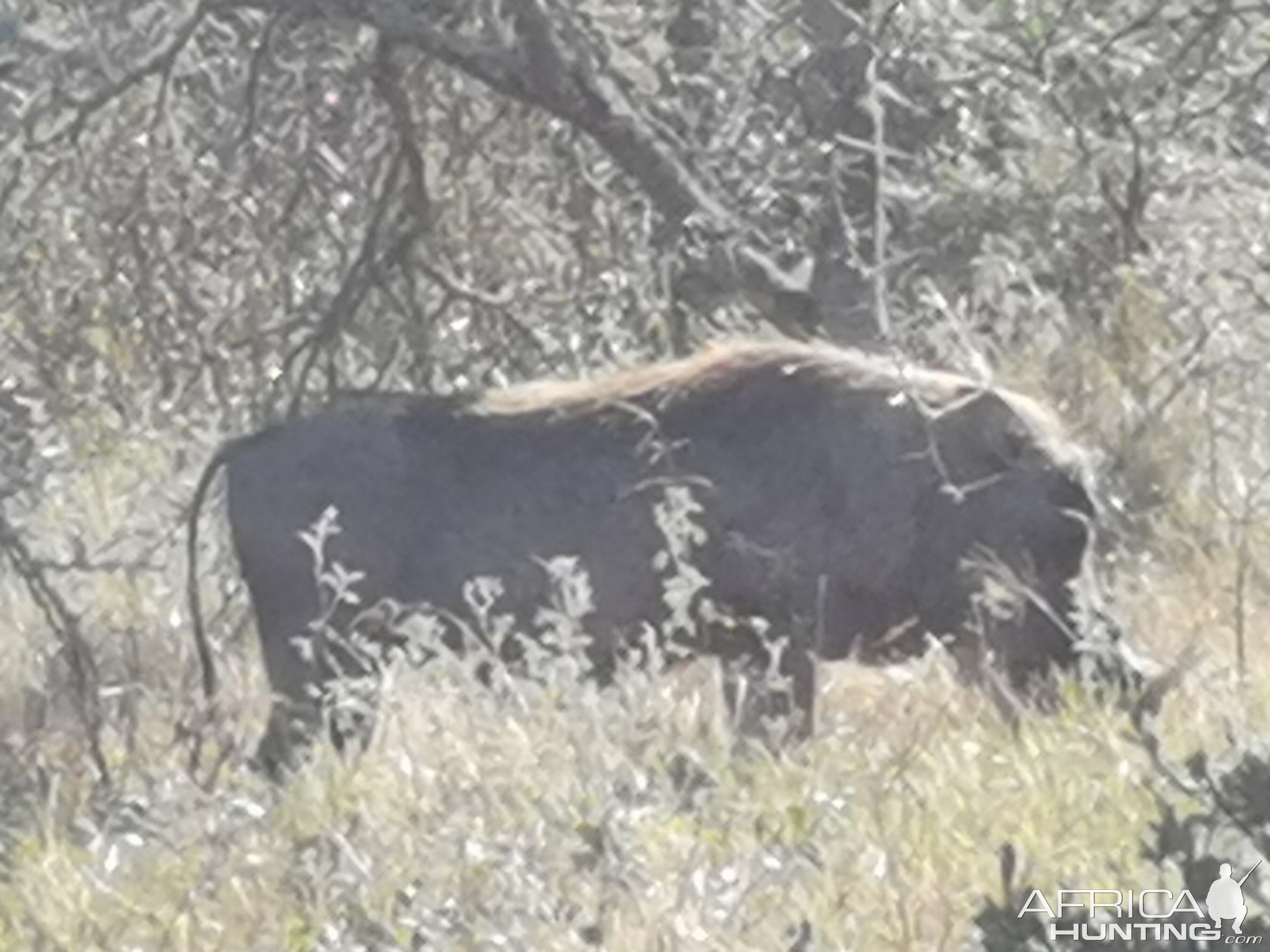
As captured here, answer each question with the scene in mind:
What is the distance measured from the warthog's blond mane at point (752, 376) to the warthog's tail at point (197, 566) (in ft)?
1.69

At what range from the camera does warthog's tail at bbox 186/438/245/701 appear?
778cm

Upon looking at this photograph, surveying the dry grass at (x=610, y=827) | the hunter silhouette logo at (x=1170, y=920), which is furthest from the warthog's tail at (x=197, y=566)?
the hunter silhouette logo at (x=1170, y=920)

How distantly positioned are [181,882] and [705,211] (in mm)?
2860

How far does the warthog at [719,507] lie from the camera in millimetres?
7539

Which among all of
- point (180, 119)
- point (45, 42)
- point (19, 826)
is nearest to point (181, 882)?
point (19, 826)

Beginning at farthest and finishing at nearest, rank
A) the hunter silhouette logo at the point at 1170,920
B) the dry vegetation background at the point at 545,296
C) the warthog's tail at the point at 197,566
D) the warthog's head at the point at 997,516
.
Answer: the warthog's tail at the point at 197,566
the warthog's head at the point at 997,516
the dry vegetation background at the point at 545,296
the hunter silhouette logo at the point at 1170,920

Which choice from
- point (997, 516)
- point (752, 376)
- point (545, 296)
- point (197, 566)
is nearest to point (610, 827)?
point (997, 516)

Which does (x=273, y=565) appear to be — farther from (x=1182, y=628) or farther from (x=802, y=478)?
(x=1182, y=628)

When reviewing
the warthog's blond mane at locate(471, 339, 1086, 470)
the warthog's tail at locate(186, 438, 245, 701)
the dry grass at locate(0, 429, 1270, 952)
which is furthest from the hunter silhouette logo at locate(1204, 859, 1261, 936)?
the warthog's tail at locate(186, 438, 245, 701)

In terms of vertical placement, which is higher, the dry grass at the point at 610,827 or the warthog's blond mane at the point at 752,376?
the warthog's blond mane at the point at 752,376

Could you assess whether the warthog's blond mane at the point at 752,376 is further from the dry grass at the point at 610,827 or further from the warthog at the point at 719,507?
the dry grass at the point at 610,827

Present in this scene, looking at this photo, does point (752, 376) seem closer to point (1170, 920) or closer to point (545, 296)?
point (545, 296)

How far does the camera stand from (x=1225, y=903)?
4277 mm

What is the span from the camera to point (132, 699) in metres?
8.08
